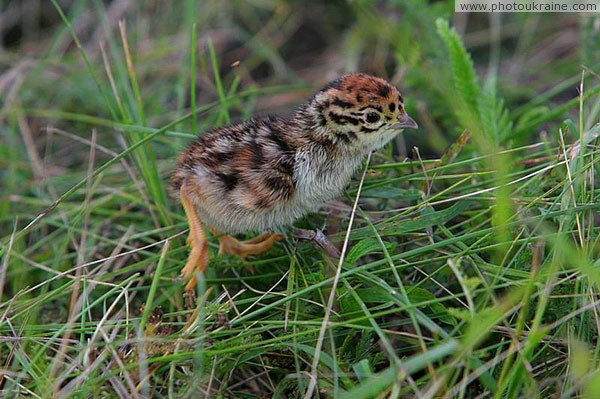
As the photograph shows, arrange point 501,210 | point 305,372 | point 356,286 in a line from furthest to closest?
point 356,286 → point 305,372 → point 501,210

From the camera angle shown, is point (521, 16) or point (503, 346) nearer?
point (503, 346)

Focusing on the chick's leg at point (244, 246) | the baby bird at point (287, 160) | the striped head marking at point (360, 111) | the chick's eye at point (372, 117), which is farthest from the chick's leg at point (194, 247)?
the chick's eye at point (372, 117)

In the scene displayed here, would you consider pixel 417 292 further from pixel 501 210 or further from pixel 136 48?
pixel 136 48

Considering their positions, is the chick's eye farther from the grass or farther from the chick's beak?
the grass

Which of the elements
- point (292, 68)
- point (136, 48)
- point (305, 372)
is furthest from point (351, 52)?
point (305, 372)

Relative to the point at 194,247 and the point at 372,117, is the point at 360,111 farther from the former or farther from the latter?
the point at 194,247

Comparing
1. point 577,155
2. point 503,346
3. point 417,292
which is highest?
point 577,155

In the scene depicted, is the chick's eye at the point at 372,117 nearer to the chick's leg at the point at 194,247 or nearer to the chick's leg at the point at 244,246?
the chick's leg at the point at 244,246
